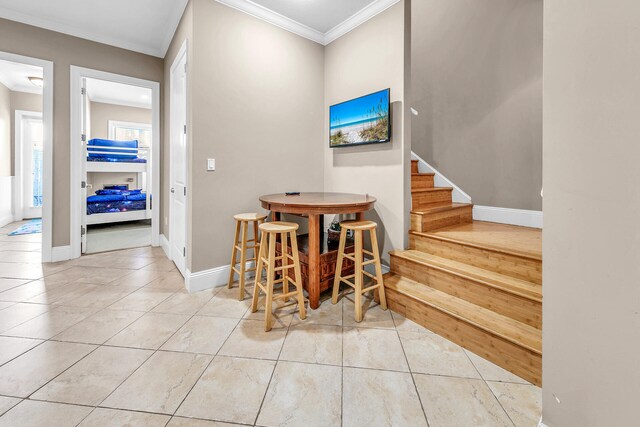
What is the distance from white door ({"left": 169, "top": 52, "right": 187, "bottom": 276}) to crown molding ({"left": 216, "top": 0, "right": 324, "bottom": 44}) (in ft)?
2.28

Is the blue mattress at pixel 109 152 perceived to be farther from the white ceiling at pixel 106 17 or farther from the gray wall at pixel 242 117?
the gray wall at pixel 242 117

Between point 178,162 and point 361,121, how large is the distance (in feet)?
6.69

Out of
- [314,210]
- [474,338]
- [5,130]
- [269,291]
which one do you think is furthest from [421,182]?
[5,130]

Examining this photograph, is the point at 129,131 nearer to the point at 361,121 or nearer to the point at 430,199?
the point at 361,121

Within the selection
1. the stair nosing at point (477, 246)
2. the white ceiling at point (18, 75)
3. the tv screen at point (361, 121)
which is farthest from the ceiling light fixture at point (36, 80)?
the stair nosing at point (477, 246)

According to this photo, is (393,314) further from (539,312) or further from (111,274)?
(111,274)

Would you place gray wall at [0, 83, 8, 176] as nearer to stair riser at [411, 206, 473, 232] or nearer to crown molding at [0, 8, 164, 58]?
crown molding at [0, 8, 164, 58]

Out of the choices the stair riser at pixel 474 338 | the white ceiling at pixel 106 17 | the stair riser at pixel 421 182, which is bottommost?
the stair riser at pixel 474 338

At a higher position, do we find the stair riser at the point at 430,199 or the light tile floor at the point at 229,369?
the stair riser at the point at 430,199

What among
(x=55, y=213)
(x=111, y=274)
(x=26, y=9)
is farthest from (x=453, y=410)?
(x=26, y=9)

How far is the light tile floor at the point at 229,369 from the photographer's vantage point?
1.26 meters

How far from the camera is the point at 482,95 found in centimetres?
322

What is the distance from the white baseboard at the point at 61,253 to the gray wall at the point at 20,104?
4321mm

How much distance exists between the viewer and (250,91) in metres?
2.79
